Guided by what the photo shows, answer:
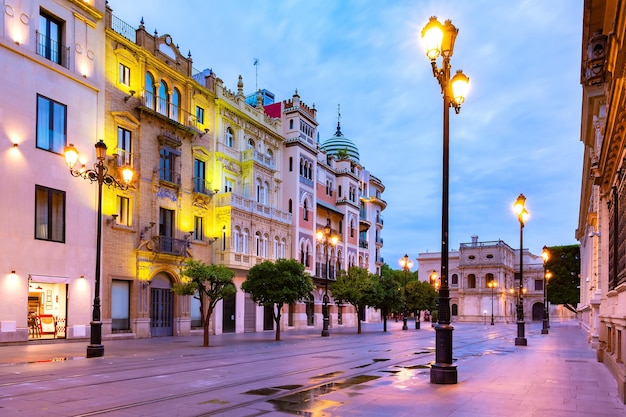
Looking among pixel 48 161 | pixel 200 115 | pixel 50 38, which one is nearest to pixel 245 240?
pixel 200 115

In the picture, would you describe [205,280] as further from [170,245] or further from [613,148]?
[613,148]

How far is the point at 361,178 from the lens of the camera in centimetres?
6694

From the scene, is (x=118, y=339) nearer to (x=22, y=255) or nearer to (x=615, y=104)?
(x=22, y=255)

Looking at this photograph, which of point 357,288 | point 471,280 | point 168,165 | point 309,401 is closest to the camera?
point 309,401

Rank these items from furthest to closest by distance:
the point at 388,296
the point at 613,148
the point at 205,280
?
the point at 388,296
the point at 205,280
the point at 613,148

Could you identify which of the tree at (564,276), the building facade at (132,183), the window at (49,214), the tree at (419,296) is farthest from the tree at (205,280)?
the tree at (564,276)

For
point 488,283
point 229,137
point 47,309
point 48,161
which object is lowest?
point 488,283

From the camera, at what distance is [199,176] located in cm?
3806

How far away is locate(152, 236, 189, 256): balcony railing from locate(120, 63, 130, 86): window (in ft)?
30.5

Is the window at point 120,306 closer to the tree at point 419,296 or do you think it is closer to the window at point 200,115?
the window at point 200,115

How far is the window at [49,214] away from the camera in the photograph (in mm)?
26562

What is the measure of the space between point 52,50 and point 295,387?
23.6m

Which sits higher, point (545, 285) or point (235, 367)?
point (545, 285)

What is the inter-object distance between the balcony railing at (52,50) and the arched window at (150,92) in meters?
5.96
